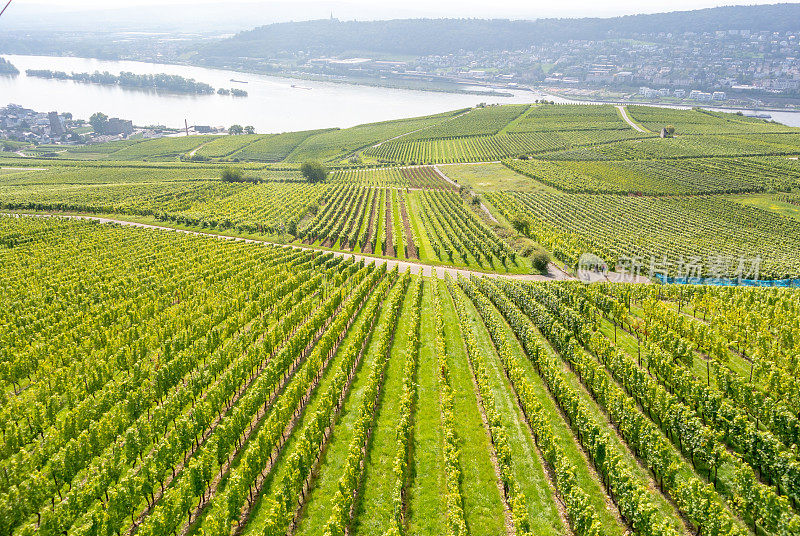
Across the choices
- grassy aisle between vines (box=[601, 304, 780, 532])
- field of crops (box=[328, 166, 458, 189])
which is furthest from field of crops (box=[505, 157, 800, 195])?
grassy aisle between vines (box=[601, 304, 780, 532])

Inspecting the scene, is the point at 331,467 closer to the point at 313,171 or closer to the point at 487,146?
the point at 313,171

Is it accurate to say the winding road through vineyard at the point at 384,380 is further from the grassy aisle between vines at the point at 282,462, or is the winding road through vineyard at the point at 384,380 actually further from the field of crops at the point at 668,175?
the field of crops at the point at 668,175

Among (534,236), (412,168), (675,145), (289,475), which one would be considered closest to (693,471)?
(289,475)

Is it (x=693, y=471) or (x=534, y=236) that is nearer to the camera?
(x=693, y=471)

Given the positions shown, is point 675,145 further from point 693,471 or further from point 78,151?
point 78,151

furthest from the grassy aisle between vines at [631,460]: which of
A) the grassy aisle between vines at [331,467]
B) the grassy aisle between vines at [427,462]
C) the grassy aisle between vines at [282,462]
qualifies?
the grassy aisle between vines at [282,462]
